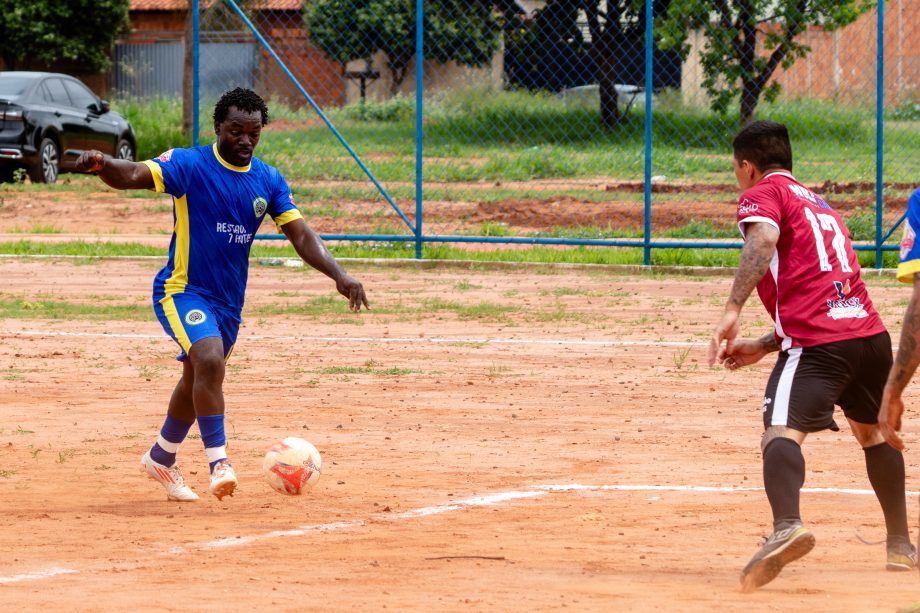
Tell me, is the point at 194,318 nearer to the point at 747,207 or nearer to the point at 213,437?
the point at 213,437

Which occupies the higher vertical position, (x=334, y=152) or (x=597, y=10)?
(x=597, y=10)

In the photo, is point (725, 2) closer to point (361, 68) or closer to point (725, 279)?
point (725, 279)

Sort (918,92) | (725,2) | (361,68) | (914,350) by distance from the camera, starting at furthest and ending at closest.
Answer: (361,68), (918,92), (725,2), (914,350)

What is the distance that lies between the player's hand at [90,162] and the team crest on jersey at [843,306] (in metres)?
3.23

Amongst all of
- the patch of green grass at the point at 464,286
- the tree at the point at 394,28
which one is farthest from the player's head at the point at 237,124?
the tree at the point at 394,28

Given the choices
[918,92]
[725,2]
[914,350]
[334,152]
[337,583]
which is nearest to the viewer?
[914,350]

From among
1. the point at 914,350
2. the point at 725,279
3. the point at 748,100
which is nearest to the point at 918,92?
the point at 748,100

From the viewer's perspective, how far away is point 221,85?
104ft

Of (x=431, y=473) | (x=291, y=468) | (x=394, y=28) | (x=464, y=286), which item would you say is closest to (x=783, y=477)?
(x=291, y=468)

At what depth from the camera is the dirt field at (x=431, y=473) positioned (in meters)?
5.41

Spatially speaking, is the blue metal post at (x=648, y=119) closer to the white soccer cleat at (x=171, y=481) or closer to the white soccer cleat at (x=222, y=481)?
the white soccer cleat at (x=171, y=481)

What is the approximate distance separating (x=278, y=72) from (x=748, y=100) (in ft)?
39.5

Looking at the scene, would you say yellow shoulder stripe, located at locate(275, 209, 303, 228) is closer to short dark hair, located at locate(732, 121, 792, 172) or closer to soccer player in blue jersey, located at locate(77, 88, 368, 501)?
soccer player in blue jersey, located at locate(77, 88, 368, 501)

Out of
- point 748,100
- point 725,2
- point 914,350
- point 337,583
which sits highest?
point 725,2
